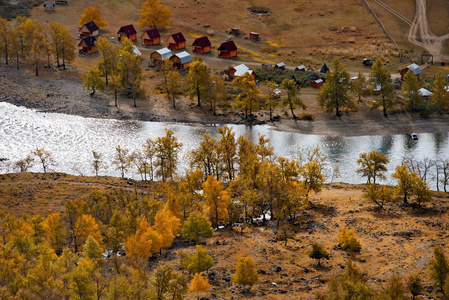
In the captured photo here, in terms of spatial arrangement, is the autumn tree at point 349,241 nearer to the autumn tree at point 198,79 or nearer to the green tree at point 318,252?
the green tree at point 318,252

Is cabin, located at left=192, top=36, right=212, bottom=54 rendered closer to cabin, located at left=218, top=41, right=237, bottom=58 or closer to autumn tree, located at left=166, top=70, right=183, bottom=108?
cabin, located at left=218, top=41, right=237, bottom=58

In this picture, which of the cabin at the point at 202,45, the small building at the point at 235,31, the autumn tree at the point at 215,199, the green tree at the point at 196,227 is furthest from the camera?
the small building at the point at 235,31

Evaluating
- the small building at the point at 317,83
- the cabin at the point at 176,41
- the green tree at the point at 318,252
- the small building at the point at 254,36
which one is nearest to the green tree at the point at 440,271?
the green tree at the point at 318,252

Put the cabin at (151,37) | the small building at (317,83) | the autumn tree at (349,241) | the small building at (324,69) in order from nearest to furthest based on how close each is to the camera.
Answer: the autumn tree at (349,241) < the small building at (317,83) < the small building at (324,69) < the cabin at (151,37)

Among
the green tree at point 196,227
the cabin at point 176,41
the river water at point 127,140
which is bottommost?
the green tree at point 196,227

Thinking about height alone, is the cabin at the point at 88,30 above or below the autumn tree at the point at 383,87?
above

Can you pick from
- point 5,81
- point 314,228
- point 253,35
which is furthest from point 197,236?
point 253,35

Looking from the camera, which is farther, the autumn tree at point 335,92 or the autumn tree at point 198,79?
the autumn tree at point 198,79
